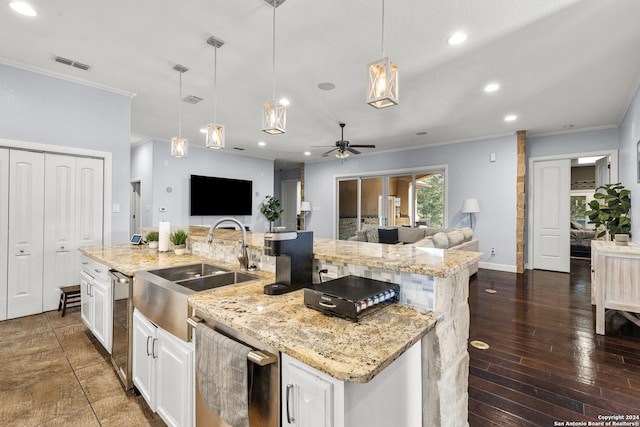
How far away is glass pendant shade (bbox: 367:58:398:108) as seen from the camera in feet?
5.53

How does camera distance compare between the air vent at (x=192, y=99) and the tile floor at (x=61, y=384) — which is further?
the air vent at (x=192, y=99)

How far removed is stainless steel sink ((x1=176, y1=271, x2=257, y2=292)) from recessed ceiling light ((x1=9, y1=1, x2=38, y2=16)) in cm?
245

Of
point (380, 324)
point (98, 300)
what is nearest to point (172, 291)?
point (380, 324)

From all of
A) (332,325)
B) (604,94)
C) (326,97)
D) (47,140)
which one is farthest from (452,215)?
(47,140)

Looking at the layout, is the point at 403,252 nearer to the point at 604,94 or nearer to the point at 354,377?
the point at 354,377

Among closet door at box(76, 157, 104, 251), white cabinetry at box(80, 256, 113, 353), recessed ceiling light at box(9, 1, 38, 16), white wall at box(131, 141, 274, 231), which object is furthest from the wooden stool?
→ white wall at box(131, 141, 274, 231)

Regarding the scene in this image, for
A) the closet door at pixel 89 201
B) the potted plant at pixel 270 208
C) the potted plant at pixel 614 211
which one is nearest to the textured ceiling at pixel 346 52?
the closet door at pixel 89 201

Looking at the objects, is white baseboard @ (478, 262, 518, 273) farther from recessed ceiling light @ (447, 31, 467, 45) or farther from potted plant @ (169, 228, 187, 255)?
potted plant @ (169, 228, 187, 255)

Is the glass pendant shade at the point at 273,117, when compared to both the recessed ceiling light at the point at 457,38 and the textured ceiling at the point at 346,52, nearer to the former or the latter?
the textured ceiling at the point at 346,52

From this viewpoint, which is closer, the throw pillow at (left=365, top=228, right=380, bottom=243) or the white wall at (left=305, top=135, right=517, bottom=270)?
the white wall at (left=305, top=135, right=517, bottom=270)

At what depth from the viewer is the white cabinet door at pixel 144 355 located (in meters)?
1.63

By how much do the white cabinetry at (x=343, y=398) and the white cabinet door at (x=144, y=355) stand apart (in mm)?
1026

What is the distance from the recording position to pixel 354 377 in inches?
29.9

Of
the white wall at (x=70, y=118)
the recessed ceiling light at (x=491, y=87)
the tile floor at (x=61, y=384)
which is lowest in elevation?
the tile floor at (x=61, y=384)
